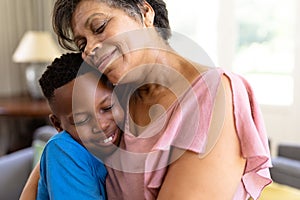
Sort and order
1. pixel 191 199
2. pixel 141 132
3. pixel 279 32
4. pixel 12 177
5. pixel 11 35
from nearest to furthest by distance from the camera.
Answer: pixel 191 199 → pixel 141 132 → pixel 12 177 → pixel 279 32 → pixel 11 35

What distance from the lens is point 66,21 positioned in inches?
34.4

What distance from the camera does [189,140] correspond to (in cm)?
76

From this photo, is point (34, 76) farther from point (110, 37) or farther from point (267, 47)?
point (110, 37)

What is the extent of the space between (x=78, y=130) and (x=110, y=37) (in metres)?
0.22

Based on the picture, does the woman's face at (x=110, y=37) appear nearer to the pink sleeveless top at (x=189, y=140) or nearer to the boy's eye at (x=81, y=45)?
the boy's eye at (x=81, y=45)

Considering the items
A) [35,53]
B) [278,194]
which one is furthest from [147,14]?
[35,53]

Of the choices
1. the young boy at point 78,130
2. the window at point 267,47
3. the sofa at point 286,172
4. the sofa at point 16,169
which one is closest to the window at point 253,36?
the window at point 267,47

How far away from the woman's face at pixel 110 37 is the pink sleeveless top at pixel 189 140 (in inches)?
4.6

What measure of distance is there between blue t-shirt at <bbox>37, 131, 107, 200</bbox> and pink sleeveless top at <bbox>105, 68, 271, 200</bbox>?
0.12ft

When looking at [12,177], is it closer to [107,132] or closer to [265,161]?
[107,132]

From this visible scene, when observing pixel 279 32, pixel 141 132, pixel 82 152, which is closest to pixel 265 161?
pixel 141 132

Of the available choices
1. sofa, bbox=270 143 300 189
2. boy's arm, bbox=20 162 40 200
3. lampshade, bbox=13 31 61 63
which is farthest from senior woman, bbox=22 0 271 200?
lampshade, bbox=13 31 61 63

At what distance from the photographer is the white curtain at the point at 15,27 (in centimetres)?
341

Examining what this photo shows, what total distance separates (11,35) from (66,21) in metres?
2.75
